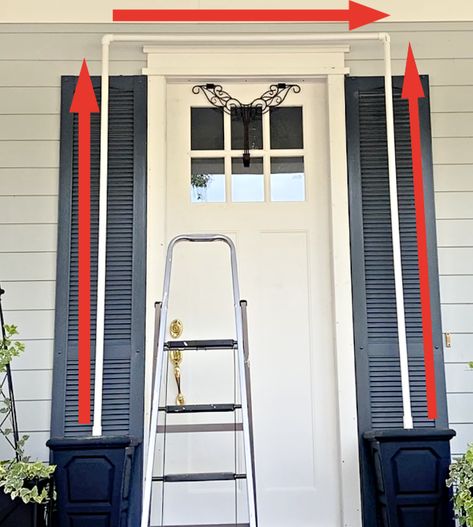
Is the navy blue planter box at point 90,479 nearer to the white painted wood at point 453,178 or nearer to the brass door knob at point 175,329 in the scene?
the brass door knob at point 175,329

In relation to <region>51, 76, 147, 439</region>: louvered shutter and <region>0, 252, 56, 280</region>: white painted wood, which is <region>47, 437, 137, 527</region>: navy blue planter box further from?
<region>0, 252, 56, 280</region>: white painted wood

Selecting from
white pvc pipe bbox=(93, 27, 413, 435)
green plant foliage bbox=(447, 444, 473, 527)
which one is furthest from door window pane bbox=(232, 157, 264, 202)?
green plant foliage bbox=(447, 444, 473, 527)

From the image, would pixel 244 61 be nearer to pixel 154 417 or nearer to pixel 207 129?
pixel 207 129

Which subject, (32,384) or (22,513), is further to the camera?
(32,384)

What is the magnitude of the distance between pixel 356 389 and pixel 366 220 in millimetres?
755

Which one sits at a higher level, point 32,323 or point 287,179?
→ point 287,179

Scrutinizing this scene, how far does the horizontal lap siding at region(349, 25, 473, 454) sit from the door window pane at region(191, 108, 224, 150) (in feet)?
2.26

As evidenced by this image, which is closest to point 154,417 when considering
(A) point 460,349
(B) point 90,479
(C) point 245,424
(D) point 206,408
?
(D) point 206,408

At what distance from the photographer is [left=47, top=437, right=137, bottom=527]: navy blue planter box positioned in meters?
2.31

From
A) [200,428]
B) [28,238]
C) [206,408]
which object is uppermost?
Answer: [28,238]

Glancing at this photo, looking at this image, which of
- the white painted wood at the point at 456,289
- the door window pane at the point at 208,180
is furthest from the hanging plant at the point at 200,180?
the white painted wood at the point at 456,289

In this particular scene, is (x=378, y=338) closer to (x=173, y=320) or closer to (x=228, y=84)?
(x=173, y=320)

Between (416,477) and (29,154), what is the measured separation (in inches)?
84.7

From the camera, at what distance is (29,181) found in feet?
9.04
